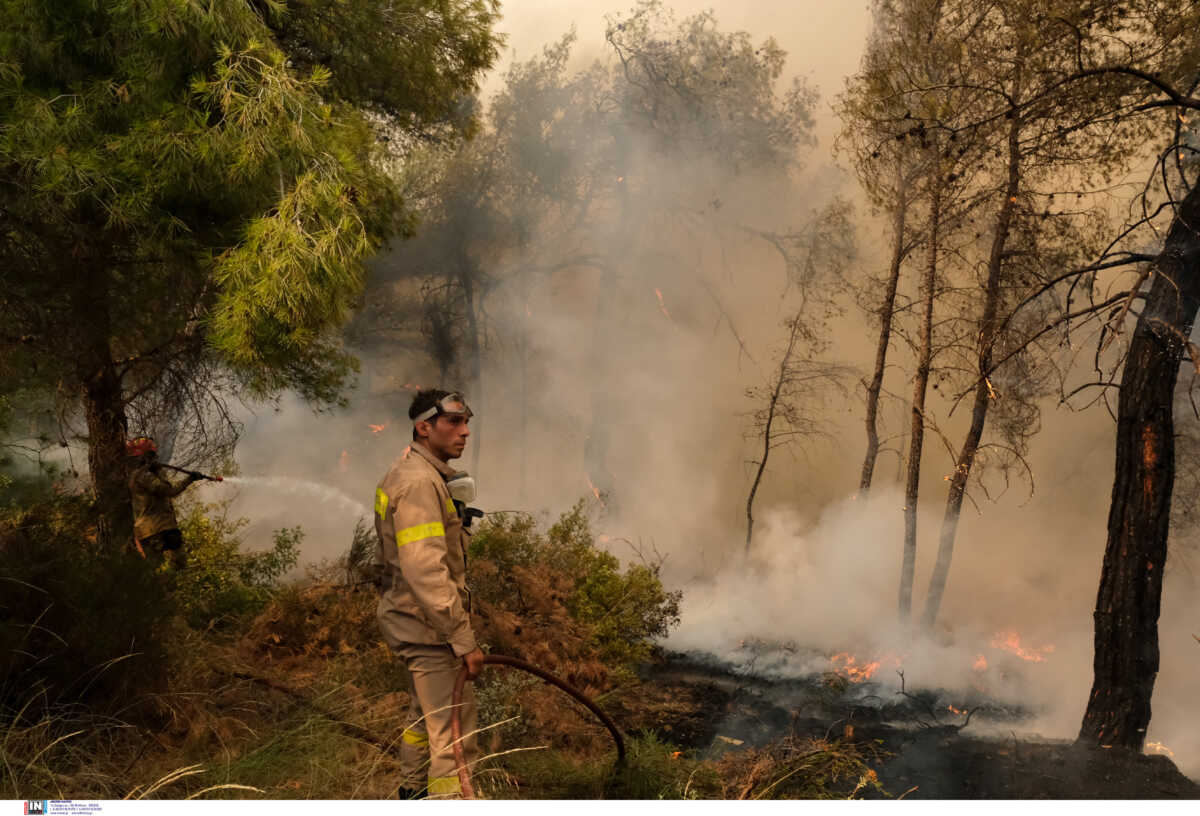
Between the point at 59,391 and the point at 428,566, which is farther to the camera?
the point at 59,391

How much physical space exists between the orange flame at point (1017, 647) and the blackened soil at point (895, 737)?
3.03 ft

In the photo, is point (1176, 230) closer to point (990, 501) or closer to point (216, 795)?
point (990, 501)

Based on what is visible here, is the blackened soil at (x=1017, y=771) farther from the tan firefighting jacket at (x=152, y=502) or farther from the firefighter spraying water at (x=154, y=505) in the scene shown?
the tan firefighting jacket at (x=152, y=502)

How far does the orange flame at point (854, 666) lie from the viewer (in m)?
Result: 6.39

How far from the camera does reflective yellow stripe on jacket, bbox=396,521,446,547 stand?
298 cm

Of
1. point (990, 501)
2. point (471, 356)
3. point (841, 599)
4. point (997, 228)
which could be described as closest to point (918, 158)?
point (997, 228)

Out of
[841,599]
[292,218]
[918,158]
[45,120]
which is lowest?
[841,599]

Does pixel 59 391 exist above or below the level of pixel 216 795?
above

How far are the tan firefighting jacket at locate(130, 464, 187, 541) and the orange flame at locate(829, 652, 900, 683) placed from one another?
4811 mm

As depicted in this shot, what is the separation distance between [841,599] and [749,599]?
2.83 ft

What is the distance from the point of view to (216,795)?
3.30m

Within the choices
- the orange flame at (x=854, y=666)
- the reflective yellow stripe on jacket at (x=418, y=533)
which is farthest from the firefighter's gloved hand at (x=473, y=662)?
the orange flame at (x=854, y=666)

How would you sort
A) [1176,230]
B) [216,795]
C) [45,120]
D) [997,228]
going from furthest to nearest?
[997,228], [1176,230], [45,120], [216,795]

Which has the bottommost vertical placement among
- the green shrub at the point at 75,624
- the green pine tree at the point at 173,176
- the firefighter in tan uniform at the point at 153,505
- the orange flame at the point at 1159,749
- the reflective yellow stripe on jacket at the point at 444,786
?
the reflective yellow stripe on jacket at the point at 444,786
